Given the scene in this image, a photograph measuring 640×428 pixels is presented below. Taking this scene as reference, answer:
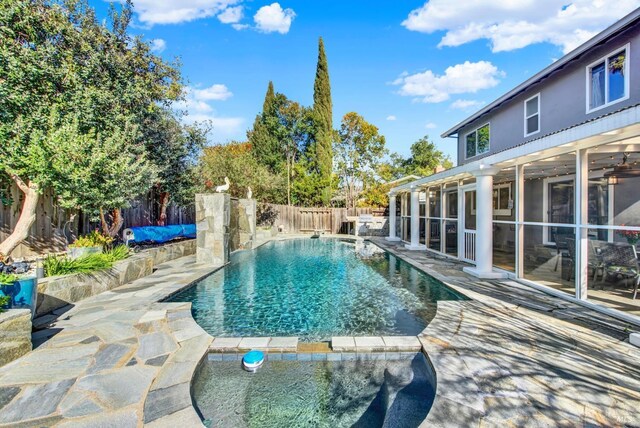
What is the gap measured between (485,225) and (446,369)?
4.80m

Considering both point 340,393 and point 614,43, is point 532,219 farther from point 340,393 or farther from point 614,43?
point 340,393

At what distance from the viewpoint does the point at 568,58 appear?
7520 millimetres

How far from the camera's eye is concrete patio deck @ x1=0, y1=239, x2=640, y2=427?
2312 mm

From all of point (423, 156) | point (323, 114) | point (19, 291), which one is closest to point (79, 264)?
point (19, 291)

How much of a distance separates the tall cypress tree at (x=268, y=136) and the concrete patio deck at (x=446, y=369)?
2269cm

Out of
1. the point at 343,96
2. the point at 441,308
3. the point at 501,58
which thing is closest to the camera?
the point at 441,308

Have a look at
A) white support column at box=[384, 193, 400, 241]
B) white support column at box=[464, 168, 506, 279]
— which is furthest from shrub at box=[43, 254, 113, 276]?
white support column at box=[384, 193, 400, 241]

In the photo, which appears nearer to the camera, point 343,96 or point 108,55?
point 108,55

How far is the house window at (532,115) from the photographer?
912cm

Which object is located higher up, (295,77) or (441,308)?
(295,77)

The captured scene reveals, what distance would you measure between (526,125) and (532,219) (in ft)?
9.95

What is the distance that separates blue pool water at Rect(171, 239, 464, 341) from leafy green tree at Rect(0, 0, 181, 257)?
298 centimetres

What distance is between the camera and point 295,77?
26.7 meters

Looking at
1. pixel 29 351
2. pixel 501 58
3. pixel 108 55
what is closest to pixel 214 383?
pixel 29 351
